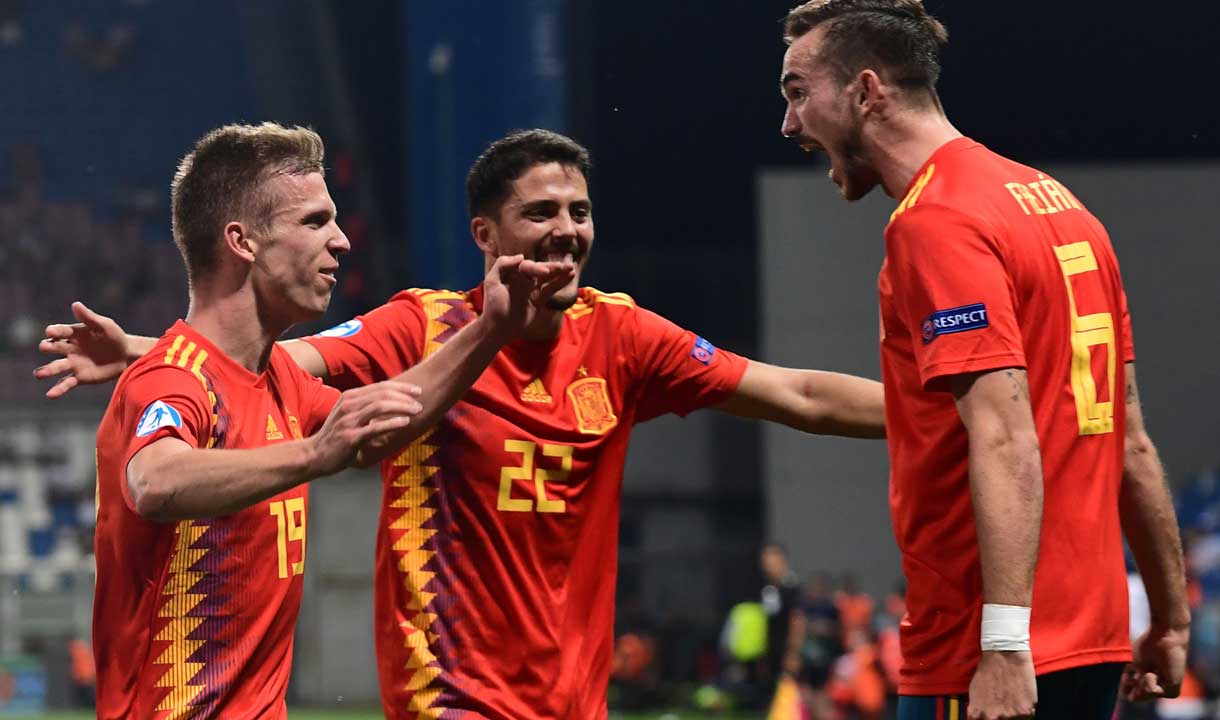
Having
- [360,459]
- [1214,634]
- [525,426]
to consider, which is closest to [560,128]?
[1214,634]

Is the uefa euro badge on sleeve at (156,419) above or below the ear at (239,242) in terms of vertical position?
below

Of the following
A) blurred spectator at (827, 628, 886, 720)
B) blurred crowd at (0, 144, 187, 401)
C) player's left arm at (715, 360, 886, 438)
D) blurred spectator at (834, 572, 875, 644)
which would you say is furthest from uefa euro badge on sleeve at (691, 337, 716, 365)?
blurred crowd at (0, 144, 187, 401)

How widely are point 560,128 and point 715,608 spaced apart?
7246 mm

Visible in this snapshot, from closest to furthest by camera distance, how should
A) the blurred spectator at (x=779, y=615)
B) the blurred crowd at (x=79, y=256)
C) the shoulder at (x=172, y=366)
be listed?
the shoulder at (x=172, y=366) < the blurred spectator at (x=779, y=615) < the blurred crowd at (x=79, y=256)

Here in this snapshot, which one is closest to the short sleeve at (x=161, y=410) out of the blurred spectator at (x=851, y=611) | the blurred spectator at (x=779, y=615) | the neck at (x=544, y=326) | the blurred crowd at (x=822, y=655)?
the neck at (x=544, y=326)

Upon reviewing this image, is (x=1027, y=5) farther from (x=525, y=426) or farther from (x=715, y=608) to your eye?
(x=525, y=426)

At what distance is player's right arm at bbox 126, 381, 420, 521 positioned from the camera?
2.96m

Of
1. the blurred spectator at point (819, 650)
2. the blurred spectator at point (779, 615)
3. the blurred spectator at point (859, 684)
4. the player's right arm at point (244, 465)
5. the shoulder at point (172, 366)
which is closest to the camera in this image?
the player's right arm at point (244, 465)

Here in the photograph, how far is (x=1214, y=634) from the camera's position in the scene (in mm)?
13188

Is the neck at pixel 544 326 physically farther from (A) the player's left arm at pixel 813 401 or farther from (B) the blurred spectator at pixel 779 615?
(B) the blurred spectator at pixel 779 615

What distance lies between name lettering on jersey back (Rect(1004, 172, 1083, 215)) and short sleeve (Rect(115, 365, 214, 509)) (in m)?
1.64

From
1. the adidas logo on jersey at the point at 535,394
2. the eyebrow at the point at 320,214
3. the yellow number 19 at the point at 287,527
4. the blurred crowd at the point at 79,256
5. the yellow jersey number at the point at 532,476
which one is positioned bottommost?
the yellow number 19 at the point at 287,527

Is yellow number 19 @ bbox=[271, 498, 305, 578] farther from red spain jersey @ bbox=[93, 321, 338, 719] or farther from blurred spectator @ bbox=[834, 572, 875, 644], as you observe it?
blurred spectator @ bbox=[834, 572, 875, 644]

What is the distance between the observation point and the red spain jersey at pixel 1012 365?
3129 millimetres
